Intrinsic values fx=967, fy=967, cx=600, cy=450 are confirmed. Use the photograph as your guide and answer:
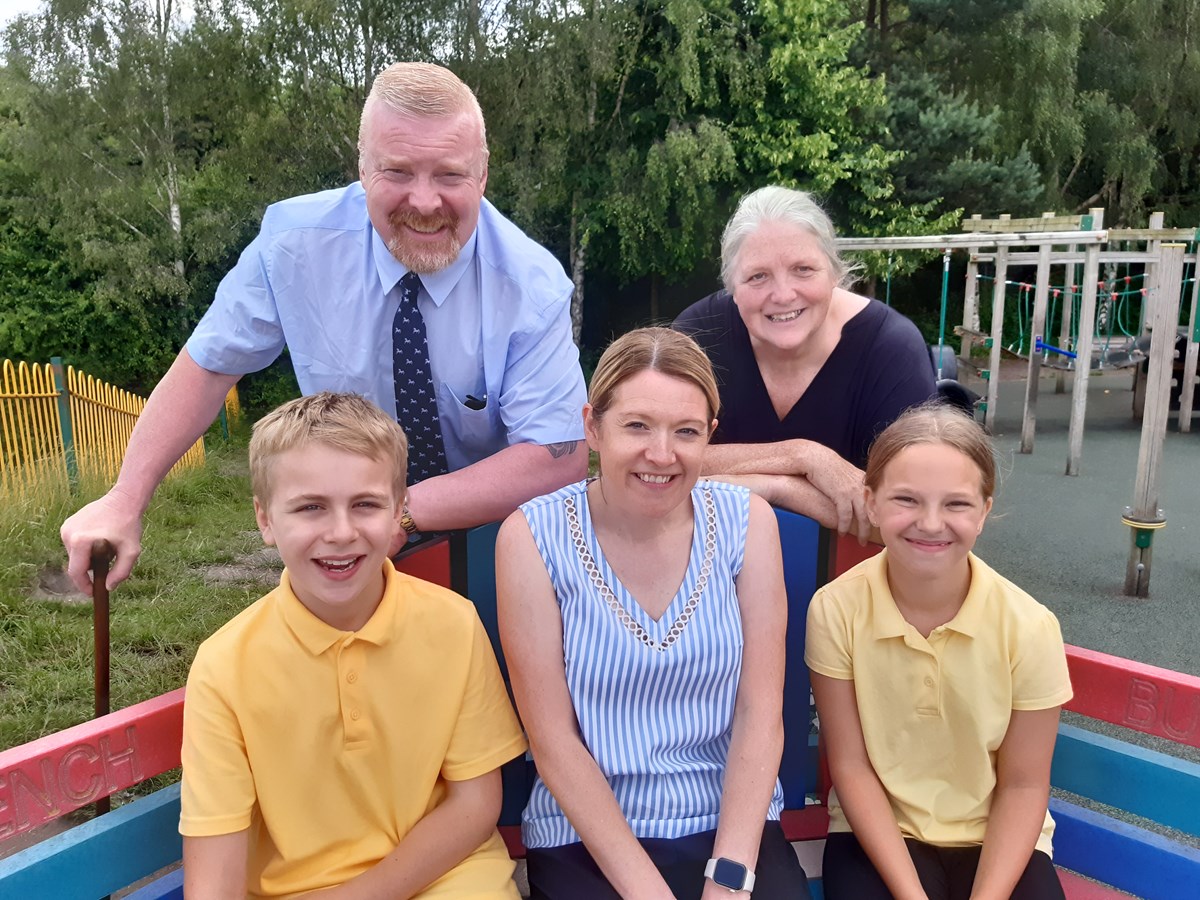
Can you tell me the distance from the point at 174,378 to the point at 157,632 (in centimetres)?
298

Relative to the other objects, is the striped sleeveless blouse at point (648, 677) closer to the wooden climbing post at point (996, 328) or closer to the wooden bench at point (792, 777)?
the wooden bench at point (792, 777)

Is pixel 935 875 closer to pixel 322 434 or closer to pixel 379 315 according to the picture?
pixel 322 434

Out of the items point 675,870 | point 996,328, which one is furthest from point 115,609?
point 996,328

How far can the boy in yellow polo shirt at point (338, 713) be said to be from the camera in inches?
60.9

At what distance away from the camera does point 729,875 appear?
1620 millimetres

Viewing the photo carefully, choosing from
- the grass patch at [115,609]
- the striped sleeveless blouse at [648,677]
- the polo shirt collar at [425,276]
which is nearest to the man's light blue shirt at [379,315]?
the polo shirt collar at [425,276]

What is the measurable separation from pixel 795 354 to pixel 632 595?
2.98 feet

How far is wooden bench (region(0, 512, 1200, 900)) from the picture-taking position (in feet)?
5.04

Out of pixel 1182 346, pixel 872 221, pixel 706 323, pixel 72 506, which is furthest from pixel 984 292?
pixel 706 323

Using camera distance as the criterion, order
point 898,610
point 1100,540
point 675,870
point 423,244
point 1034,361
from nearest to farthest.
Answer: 1. point 675,870
2. point 898,610
3. point 423,244
4. point 1100,540
5. point 1034,361

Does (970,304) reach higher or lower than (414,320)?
lower

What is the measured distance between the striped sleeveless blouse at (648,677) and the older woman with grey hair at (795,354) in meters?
0.45

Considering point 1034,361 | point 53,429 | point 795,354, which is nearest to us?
point 795,354

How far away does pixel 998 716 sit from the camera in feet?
5.72
